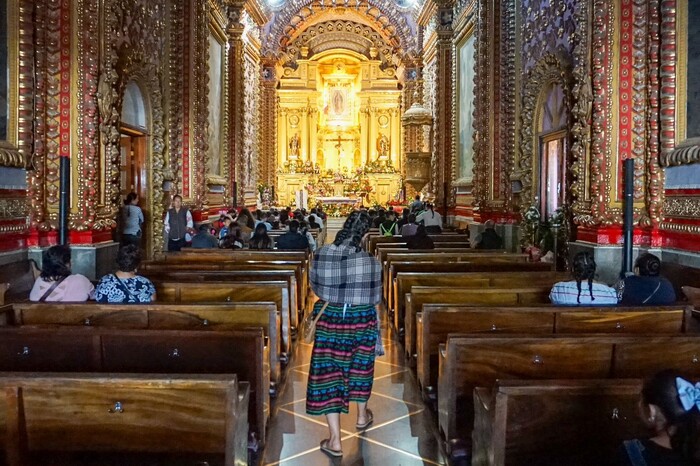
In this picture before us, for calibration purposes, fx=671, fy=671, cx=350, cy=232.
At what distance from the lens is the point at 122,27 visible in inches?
400

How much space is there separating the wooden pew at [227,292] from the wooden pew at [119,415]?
2645 millimetres

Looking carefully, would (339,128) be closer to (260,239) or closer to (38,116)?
(260,239)

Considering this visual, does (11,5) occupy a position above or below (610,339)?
above

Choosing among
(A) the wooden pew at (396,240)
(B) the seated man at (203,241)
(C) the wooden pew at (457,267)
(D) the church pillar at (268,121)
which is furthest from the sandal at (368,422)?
(D) the church pillar at (268,121)

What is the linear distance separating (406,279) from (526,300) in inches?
59.3

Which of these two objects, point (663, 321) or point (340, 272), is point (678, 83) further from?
point (340, 272)

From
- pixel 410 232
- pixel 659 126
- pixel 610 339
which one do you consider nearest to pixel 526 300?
pixel 610 339

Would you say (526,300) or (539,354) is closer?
(539,354)

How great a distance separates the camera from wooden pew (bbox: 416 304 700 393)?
15.9 feet

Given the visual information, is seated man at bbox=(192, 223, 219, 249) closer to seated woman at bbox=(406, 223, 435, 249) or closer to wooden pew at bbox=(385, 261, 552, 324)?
seated woman at bbox=(406, 223, 435, 249)

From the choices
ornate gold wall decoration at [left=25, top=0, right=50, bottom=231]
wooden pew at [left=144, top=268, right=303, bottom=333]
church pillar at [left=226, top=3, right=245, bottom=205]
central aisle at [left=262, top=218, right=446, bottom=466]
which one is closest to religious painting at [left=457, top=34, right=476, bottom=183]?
church pillar at [left=226, top=3, right=245, bottom=205]

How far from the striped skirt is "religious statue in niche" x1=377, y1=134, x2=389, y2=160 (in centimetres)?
2533

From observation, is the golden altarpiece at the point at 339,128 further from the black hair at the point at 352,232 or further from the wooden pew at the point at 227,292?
the black hair at the point at 352,232

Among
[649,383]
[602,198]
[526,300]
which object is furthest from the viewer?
[602,198]
